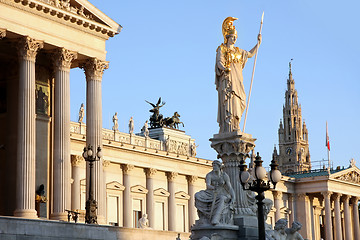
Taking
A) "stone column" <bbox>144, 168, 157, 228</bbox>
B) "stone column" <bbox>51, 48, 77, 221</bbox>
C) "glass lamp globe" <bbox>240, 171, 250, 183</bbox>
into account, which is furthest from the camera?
"stone column" <bbox>144, 168, 157, 228</bbox>

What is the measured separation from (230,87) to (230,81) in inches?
9.1

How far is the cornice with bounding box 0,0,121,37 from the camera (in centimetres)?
3962

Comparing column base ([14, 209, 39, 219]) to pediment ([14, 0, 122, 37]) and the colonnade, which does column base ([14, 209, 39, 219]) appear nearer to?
the colonnade

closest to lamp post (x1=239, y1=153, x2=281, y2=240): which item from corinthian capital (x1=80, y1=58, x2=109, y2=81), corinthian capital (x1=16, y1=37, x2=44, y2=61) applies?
corinthian capital (x1=16, y1=37, x2=44, y2=61)

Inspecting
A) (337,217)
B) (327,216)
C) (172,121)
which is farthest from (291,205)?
(172,121)

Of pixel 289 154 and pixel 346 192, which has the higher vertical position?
pixel 289 154

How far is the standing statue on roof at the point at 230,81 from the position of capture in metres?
24.6

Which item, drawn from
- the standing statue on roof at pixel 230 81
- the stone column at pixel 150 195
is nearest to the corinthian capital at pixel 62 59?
the standing statue on roof at pixel 230 81

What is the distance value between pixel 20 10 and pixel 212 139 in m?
18.8

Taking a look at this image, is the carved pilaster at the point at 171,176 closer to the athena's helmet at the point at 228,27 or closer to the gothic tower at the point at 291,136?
the athena's helmet at the point at 228,27

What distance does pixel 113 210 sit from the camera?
68.6 m

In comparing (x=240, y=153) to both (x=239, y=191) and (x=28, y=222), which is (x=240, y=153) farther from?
(x=28, y=222)

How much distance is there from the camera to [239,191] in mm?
24016

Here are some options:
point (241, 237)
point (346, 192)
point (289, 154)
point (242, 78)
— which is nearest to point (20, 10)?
point (242, 78)
